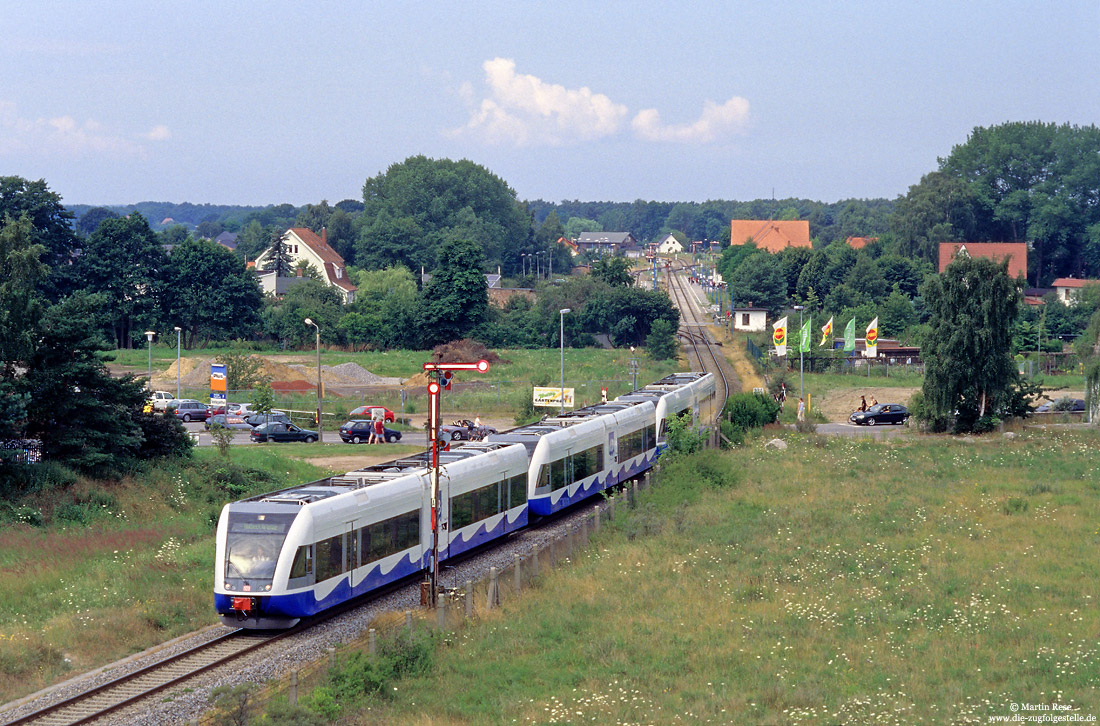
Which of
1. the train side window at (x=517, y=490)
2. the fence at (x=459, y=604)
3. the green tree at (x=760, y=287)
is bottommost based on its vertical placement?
the fence at (x=459, y=604)

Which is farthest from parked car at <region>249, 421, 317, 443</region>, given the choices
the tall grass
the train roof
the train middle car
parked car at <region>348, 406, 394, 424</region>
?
the train middle car

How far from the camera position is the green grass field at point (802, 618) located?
16.3 m

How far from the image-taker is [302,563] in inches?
800

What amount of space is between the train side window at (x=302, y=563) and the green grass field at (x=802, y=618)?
315 centimetres

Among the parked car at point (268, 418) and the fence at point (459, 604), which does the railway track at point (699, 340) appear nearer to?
the parked car at point (268, 418)

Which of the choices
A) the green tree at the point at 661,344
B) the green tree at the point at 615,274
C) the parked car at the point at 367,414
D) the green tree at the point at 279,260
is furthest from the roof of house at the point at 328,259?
the parked car at the point at 367,414

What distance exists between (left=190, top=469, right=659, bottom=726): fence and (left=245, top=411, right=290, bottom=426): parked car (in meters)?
29.4

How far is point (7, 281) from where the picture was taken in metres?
31.4

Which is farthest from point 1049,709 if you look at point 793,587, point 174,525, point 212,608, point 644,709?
point 174,525

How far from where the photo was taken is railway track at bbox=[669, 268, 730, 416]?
7424 centimetres

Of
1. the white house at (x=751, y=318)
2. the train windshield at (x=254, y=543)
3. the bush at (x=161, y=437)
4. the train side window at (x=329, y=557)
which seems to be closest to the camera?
the train windshield at (x=254, y=543)

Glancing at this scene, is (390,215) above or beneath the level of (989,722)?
above

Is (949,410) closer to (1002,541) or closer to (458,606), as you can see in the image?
(1002,541)

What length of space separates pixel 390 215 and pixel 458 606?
142358 millimetres
